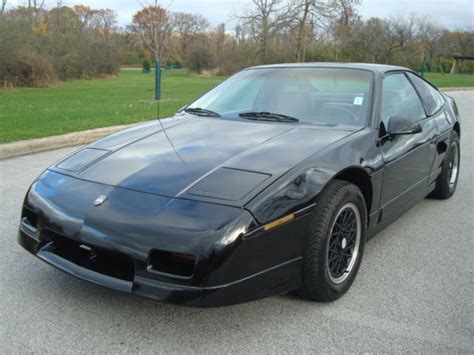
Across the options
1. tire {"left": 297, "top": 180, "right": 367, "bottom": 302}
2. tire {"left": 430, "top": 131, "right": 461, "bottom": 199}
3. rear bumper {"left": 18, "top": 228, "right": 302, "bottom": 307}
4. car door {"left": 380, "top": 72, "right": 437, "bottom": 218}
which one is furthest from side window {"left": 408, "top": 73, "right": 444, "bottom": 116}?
rear bumper {"left": 18, "top": 228, "right": 302, "bottom": 307}

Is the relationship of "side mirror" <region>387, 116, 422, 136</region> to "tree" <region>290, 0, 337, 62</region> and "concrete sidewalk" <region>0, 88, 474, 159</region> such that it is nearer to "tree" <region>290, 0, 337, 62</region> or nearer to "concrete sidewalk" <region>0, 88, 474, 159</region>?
"concrete sidewalk" <region>0, 88, 474, 159</region>

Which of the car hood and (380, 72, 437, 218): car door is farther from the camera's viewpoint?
(380, 72, 437, 218): car door

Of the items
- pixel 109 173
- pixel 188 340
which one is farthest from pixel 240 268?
pixel 109 173

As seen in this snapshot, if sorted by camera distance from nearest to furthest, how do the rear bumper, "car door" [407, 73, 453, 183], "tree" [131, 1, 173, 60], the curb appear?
1. the rear bumper
2. "car door" [407, 73, 453, 183]
3. the curb
4. "tree" [131, 1, 173, 60]

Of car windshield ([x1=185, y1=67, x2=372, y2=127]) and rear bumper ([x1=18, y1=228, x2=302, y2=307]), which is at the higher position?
car windshield ([x1=185, y1=67, x2=372, y2=127])

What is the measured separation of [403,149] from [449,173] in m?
1.69

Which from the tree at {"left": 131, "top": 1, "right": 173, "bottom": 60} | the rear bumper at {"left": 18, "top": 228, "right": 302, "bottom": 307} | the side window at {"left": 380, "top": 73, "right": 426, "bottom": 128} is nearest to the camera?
the rear bumper at {"left": 18, "top": 228, "right": 302, "bottom": 307}

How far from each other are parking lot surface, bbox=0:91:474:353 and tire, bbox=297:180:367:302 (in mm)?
120

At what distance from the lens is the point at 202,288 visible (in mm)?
2117

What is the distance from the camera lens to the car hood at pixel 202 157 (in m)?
2.42

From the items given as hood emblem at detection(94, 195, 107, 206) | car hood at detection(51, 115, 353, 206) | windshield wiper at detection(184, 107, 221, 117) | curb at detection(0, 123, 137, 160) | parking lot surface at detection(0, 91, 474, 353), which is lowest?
parking lot surface at detection(0, 91, 474, 353)

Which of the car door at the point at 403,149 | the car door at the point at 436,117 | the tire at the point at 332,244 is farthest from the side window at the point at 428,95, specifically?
the tire at the point at 332,244

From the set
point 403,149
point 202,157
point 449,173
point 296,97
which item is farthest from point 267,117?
point 449,173

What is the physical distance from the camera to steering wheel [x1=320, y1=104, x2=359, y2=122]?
10.9ft
